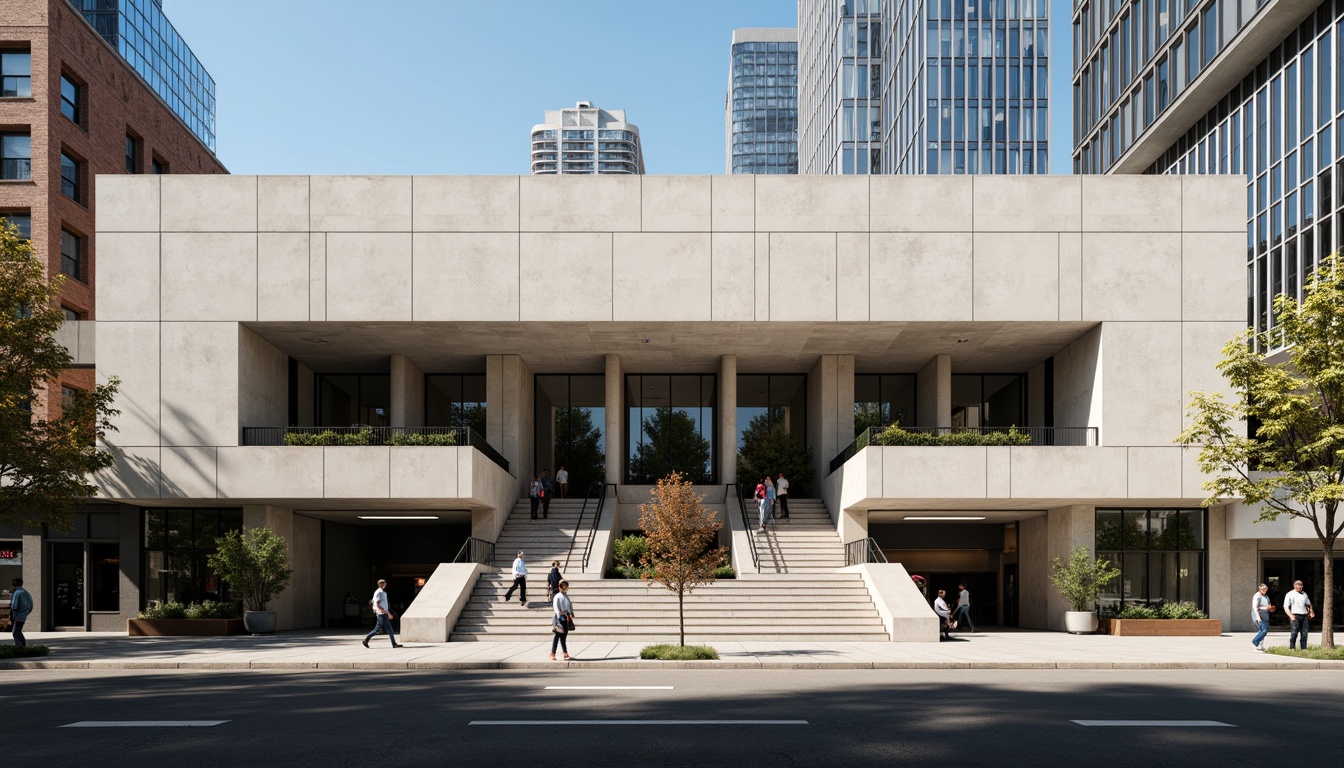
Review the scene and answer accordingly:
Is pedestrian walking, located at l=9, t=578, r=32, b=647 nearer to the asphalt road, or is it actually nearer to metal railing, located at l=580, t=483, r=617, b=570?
the asphalt road

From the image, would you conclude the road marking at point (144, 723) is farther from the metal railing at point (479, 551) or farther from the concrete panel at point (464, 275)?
the concrete panel at point (464, 275)

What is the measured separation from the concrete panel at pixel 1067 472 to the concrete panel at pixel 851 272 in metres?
6.15

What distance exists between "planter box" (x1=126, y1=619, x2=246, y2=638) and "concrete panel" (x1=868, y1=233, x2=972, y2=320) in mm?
20236

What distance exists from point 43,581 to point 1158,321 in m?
35.2

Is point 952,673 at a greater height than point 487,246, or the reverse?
point 487,246

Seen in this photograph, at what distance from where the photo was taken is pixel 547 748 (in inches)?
432

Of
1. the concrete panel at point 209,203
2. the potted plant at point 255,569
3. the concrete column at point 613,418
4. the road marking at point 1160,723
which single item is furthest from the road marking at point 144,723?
the concrete column at point 613,418

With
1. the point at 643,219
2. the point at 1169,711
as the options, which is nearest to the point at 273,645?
the point at 643,219

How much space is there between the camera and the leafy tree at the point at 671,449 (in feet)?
141

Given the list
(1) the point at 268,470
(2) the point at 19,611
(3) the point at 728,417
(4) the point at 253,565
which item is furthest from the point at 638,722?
(3) the point at 728,417

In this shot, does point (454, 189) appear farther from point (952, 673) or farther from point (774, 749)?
point (774, 749)

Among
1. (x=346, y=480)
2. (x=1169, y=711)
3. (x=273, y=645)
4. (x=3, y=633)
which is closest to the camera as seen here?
(x=1169, y=711)

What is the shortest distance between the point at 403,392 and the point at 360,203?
789 centimetres

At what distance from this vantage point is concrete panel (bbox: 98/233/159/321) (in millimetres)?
30781
